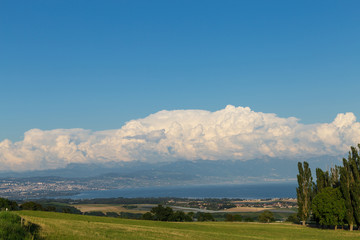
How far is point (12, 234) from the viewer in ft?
75.9

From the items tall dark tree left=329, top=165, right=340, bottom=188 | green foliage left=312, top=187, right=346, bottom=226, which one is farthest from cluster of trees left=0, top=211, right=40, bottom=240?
tall dark tree left=329, top=165, right=340, bottom=188

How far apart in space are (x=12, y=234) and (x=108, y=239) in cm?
1414

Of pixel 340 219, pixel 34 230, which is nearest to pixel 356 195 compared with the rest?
pixel 340 219

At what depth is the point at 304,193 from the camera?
105m

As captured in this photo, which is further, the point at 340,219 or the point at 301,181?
the point at 301,181

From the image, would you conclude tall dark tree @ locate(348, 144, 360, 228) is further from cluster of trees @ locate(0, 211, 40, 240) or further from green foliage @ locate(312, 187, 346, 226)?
cluster of trees @ locate(0, 211, 40, 240)

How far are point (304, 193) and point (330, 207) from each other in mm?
16638

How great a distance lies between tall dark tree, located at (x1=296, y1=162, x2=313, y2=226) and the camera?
339 ft

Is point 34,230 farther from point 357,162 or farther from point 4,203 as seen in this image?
point 4,203

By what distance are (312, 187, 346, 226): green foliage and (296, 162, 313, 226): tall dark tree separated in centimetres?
1027

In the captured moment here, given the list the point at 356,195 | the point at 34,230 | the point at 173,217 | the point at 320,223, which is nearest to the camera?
the point at 34,230

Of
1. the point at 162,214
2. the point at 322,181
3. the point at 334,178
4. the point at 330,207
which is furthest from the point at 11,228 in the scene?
the point at 162,214

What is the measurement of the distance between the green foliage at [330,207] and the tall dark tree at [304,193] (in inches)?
404

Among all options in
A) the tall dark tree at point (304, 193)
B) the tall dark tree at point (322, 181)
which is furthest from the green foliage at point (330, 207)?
the tall dark tree at point (322, 181)
